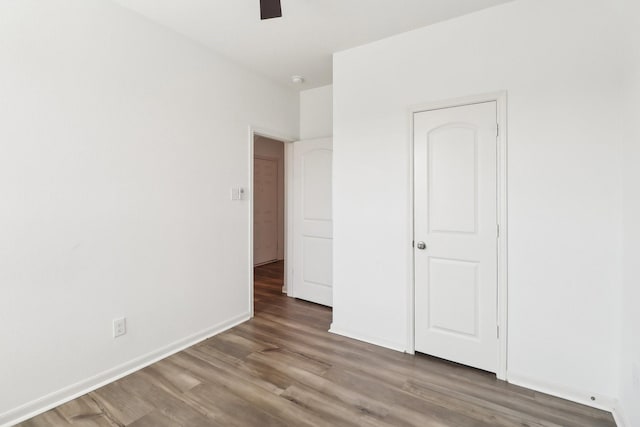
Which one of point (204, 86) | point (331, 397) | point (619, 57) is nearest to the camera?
point (619, 57)

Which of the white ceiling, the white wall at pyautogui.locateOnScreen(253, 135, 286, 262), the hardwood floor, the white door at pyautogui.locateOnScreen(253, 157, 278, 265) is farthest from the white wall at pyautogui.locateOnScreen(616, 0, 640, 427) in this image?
the white door at pyautogui.locateOnScreen(253, 157, 278, 265)

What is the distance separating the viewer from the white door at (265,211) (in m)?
5.98

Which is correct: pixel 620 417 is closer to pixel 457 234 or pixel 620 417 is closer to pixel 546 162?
pixel 457 234

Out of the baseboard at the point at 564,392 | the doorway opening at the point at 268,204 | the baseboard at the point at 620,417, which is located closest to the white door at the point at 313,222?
the doorway opening at the point at 268,204

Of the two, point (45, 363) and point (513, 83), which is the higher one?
point (513, 83)

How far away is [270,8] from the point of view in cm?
184

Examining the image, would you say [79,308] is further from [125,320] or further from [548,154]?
[548,154]

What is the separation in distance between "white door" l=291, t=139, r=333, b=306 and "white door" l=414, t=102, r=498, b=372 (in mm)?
1313

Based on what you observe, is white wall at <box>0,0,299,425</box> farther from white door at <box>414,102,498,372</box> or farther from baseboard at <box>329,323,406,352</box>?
white door at <box>414,102,498,372</box>

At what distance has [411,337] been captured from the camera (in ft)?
8.49

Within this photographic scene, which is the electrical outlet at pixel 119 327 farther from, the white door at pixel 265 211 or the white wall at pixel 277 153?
the white wall at pixel 277 153

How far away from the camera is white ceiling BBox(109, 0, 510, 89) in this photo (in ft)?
7.23

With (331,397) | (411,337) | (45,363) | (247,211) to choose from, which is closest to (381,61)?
(247,211)

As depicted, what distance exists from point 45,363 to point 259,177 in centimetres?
448
